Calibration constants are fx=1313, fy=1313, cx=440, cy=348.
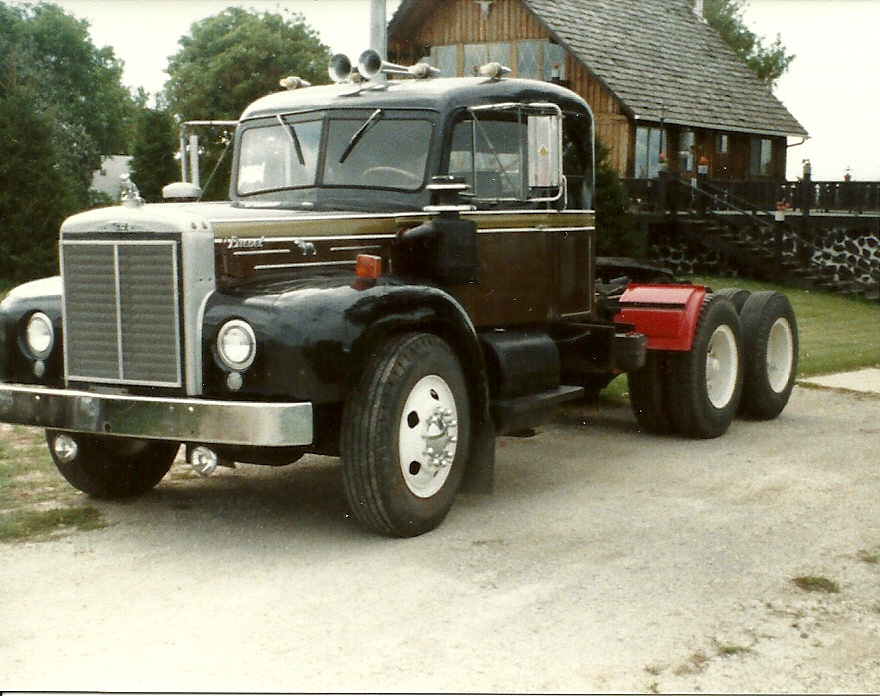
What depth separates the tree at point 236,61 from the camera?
168 ft

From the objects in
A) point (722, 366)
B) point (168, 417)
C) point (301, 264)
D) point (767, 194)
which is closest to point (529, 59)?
point (767, 194)

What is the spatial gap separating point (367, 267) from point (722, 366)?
4.30m

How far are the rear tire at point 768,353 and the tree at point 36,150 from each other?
46.6 feet

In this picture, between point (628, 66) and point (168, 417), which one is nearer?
point (168, 417)

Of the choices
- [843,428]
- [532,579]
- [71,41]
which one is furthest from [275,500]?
[71,41]

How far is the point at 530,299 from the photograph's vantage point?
26.2 ft

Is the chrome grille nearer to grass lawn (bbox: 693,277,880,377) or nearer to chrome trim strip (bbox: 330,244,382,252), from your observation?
chrome trim strip (bbox: 330,244,382,252)

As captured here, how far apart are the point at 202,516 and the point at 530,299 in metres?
2.38

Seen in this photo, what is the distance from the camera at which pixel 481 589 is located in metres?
5.63

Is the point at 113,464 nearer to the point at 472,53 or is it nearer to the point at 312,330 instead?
the point at 312,330

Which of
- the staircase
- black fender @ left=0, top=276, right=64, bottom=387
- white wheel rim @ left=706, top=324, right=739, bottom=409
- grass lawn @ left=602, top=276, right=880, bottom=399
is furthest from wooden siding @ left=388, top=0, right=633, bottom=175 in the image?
black fender @ left=0, top=276, right=64, bottom=387

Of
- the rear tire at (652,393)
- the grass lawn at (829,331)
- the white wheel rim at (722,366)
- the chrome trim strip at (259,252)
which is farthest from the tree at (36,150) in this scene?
the chrome trim strip at (259,252)

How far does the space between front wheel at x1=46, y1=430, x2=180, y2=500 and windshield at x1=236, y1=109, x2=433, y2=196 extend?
1.69 metres

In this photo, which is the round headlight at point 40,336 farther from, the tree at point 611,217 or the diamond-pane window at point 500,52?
the diamond-pane window at point 500,52
